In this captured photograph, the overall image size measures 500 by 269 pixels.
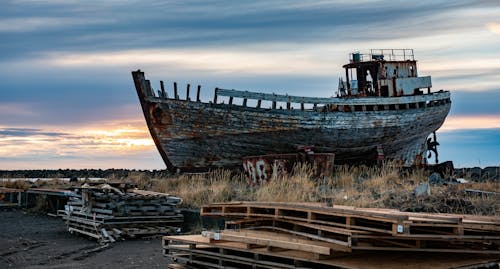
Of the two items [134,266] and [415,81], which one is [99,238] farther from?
[415,81]

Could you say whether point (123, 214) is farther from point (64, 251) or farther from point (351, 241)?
point (351, 241)

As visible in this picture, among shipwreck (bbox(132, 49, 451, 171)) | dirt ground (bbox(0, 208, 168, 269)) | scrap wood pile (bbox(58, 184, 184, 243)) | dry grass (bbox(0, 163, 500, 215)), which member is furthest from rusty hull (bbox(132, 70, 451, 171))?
scrap wood pile (bbox(58, 184, 184, 243))

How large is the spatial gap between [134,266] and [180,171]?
58.7ft

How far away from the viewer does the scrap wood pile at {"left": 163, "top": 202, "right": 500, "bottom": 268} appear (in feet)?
24.2

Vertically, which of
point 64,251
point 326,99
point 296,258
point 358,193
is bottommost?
point 64,251

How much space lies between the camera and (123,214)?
15930 mm

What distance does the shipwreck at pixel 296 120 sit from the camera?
27828mm

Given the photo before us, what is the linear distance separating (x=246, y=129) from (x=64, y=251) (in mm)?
15065

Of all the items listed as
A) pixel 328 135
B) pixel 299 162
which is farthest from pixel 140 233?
pixel 328 135

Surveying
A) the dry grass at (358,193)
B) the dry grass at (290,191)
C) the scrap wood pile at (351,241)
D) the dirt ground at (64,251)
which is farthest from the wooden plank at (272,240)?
the dry grass at (290,191)

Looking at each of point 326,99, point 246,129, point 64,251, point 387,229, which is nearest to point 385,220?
point 387,229

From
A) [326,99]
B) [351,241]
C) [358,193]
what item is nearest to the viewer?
[351,241]

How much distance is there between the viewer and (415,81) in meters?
34.2

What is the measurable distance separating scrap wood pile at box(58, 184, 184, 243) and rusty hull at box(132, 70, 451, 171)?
36.6 feet
